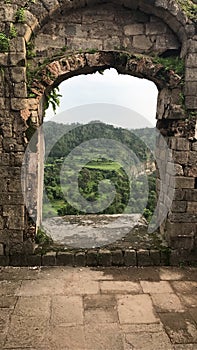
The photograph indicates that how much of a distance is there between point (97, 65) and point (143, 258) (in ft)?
10.8

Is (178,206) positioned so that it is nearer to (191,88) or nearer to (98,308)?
(191,88)

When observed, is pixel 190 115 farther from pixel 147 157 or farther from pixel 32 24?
pixel 147 157

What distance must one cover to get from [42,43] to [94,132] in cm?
529

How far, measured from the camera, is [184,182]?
5176 millimetres

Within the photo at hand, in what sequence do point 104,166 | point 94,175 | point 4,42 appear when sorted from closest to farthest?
point 4,42, point 94,175, point 104,166

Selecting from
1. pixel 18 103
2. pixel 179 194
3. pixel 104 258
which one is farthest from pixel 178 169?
pixel 18 103

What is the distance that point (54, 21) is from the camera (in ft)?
16.7

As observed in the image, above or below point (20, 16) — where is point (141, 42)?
below

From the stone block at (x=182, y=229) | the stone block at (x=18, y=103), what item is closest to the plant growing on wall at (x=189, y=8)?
the stone block at (x=18, y=103)

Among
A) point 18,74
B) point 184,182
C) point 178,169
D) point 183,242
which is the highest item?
point 18,74

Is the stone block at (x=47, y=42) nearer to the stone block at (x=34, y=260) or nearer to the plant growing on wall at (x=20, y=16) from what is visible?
the plant growing on wall at (x=20, y=16)

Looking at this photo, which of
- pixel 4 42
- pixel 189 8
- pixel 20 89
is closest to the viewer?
pixel 4 42

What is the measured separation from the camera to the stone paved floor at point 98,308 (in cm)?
329

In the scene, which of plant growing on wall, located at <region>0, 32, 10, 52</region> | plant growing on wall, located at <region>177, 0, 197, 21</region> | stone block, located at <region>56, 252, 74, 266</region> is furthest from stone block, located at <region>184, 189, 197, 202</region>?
plant growing on wall, located at <region>0, 32, 10, 52</region>
